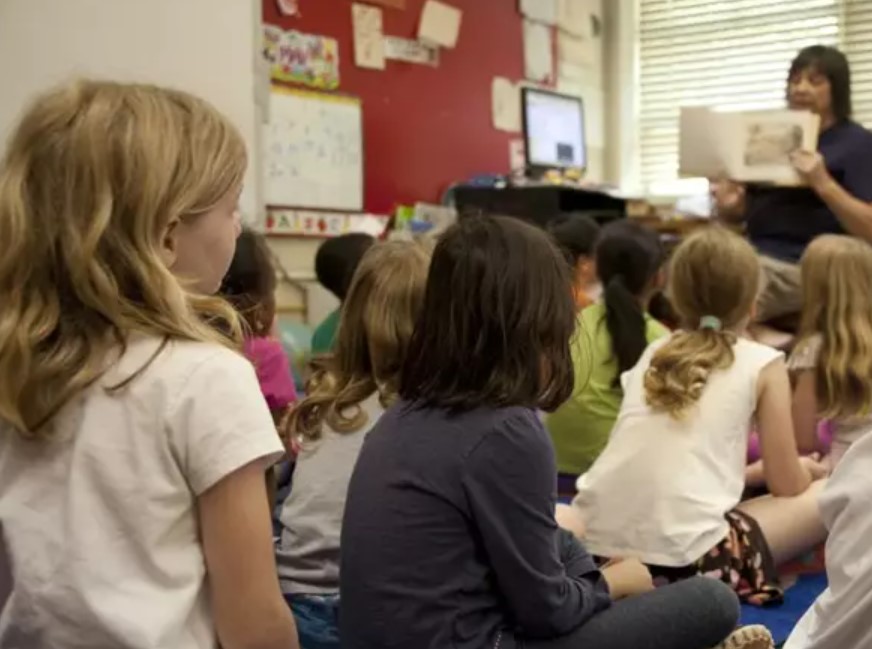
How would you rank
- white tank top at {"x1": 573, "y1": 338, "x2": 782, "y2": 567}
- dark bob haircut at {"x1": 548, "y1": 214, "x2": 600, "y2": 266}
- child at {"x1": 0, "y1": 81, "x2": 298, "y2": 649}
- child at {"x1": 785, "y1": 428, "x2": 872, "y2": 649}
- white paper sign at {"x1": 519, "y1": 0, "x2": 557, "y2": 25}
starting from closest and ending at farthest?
1. child at {"x1": 0, "y1": 81, "x2": 298, "y2": 649}
2. child at {"x1": 785, "y1": 428, "x2": 872, "y2": 649}
3. white tank top at {"x1": 573, "y1": 338, "x2": 782, "y2": 567}
4. dark bob haircut at {"x1": 548, "y1": 214, "x2": 600, "y2": 266}
5. white paper sign at {"x1": 519, "y1": 0, "x2": 557, "y2": 25}

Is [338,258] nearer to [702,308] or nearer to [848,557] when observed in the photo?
[702,308]

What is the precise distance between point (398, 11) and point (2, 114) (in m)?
1.86

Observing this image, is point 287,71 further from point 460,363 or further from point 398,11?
point 460,363

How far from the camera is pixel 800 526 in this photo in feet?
7.25

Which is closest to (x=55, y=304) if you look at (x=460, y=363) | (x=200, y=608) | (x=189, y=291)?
(x=189, y=291)

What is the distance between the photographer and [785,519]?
2195 mm

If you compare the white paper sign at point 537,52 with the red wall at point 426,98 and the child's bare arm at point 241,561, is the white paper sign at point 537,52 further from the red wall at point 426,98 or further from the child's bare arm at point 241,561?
the child's bare arm at point 241,561

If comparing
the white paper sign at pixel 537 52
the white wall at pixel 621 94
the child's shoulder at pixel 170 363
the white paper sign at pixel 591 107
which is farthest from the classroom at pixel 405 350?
the white wall at pixel 621 94

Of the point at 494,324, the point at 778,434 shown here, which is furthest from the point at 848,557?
the point at 778,434

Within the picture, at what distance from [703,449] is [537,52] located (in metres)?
3.21

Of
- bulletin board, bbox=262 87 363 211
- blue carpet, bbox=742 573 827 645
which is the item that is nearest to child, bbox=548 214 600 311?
blue carpet, bbox=742 573 827 645

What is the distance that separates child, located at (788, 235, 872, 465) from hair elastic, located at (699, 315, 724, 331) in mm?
360

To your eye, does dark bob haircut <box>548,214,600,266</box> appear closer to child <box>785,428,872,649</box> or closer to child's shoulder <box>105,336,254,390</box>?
child <box>785,428,872,649</box>

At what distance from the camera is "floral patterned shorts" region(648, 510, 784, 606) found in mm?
1987
